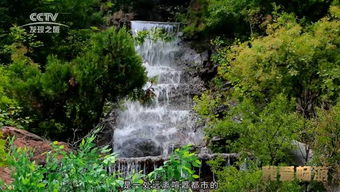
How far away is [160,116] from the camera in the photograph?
14242 millimetres

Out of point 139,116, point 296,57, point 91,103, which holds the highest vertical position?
point 296,57

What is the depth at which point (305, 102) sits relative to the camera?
31.0 ft

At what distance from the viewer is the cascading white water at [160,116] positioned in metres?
12.9

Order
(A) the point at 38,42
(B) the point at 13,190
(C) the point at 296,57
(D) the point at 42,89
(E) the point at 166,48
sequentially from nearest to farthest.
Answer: (B) the point at 13,190
(C) the point at 296,57
(D) the point at 42,89
(A) the point at 38,42
(E) the point at 166,48

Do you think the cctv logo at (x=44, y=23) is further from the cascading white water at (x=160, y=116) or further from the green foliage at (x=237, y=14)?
the green foliage at (x=237, y=14)

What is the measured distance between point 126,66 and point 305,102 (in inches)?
171

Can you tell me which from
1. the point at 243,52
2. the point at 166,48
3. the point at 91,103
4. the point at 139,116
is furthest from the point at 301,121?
the point at 166,48

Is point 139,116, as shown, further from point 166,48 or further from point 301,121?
point 301,121

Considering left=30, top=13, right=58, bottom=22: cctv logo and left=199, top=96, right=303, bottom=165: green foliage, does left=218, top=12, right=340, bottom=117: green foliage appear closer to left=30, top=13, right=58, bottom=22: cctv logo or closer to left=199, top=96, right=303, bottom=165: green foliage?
left=199, top=96, right=303, bottom=165: green foliage

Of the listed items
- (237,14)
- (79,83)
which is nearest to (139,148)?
(79,83)

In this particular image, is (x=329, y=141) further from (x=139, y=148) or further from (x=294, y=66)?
(x=139, y=148)

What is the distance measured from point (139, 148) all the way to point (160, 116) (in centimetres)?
193

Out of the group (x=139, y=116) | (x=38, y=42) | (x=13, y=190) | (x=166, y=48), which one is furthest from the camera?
(x=166, y=48)

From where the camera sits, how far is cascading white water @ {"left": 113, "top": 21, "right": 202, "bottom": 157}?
12883mm
